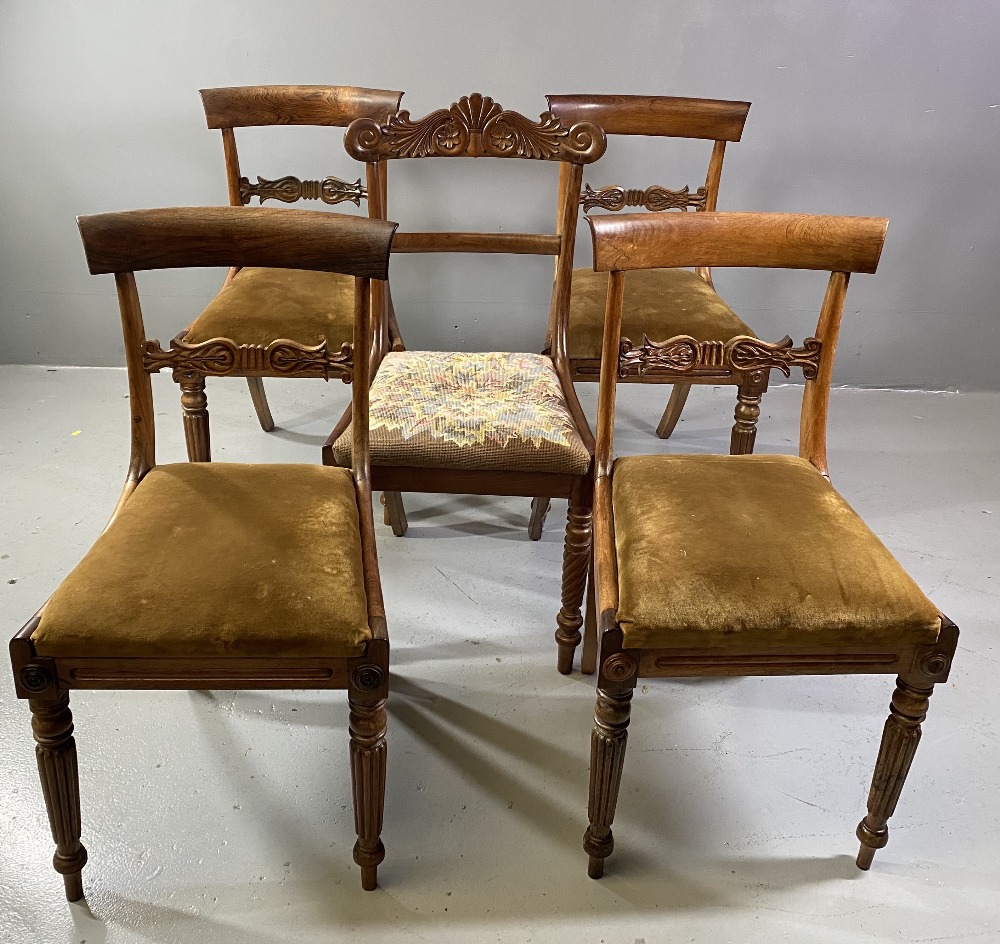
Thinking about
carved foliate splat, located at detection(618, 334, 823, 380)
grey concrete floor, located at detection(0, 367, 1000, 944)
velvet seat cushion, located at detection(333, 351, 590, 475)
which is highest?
carved foliate splat, located at detection(618, 334, 823, 380)

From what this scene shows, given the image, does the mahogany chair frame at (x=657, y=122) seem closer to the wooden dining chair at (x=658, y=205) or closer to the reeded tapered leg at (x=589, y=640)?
the wooden dining chair at (x=658, y=205)

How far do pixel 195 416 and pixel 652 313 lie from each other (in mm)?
1004

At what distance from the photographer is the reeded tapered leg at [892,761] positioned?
133 centimetres

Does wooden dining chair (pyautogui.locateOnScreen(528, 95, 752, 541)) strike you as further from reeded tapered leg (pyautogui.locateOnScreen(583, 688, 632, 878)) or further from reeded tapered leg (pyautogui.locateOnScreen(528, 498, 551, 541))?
Answer: reeded tapered leg (pyautogui.locateOnScreen(583, 688, 632, 878))

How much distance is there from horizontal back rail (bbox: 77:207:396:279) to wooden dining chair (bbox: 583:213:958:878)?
35cm

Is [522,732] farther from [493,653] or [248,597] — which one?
[248,597]

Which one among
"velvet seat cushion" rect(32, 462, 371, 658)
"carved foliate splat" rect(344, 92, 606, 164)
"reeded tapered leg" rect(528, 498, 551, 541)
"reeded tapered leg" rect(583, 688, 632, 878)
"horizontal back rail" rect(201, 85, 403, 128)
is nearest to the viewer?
"velvet seat cushion" rect(32, 462, 371, 658)

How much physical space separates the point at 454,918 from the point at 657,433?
1.63 metres

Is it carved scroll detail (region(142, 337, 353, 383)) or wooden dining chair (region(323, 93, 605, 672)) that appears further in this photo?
wooden dining chair (region(323, 93, 605, 672))

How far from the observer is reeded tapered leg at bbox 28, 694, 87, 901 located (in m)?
1.26

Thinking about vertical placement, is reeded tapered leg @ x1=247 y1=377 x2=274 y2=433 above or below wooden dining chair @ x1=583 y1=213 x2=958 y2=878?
below

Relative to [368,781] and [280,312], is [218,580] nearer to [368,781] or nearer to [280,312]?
[368,781]

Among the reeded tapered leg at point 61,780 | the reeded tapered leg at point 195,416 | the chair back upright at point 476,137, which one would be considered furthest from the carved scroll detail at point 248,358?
the reeded tapered leg at point 61,780

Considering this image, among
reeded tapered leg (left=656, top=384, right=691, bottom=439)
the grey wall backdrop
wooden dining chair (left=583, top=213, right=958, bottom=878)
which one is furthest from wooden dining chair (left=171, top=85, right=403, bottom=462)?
reeded tapered leg (left=656, top=384, right=691, bottom=439)
